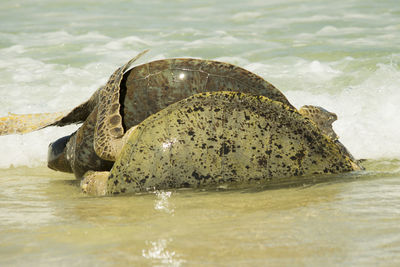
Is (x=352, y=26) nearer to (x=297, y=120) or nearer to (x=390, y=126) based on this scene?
(x=390, y=126)

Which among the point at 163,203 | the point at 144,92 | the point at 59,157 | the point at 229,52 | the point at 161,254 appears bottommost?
the point at 161,254

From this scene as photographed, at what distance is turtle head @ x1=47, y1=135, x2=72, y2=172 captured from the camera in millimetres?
4121

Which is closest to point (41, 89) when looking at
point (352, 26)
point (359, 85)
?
point (359, 85)

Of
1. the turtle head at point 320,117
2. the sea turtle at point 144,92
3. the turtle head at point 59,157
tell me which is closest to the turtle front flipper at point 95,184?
the sea turtle at point 144,92

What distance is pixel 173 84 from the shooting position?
3.71 metres

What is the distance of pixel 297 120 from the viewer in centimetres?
338

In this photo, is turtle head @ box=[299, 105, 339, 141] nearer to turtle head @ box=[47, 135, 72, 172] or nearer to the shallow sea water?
the shallow sea water

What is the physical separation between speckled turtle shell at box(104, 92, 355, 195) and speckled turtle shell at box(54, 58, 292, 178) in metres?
0.32

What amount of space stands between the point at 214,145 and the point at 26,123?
5.47ft

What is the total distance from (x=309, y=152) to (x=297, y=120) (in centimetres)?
21

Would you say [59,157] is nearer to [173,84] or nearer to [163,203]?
[173,84]

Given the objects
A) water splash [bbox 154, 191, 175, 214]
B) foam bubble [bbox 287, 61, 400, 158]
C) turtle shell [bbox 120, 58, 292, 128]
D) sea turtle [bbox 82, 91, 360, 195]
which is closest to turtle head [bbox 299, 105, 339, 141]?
Result: turtle shell [bbox 120, 58, 292, 128]

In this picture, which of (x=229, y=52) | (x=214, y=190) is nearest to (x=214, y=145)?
(x=214, y=190)

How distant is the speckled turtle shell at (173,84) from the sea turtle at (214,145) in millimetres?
321
